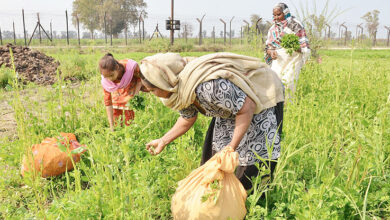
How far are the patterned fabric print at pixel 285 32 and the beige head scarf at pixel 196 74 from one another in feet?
9.39

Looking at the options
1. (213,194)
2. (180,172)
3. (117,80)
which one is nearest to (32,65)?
(117,80)

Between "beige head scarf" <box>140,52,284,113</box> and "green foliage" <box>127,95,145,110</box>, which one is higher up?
"beige head scarf" <box>140,52,284,113</box>

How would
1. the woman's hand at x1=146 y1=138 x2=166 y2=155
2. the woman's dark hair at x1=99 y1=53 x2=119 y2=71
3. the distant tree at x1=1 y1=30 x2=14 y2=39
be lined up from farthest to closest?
the distant tree at x1=1 y1=30 x2=14 y2=39 < the woman's dark hair at x1=99 y1=53 x2=119 y2=71 < the woman's hand at x1=146 y1=138 x2=166 y2=155

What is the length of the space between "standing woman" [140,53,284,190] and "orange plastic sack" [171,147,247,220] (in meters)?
0.13

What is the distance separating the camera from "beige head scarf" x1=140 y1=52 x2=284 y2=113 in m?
1.52

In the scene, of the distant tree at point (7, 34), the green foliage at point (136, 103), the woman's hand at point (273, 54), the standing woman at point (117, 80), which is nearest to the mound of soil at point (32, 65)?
the standing woman at point (117, 80)

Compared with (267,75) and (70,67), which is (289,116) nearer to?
(267,75)

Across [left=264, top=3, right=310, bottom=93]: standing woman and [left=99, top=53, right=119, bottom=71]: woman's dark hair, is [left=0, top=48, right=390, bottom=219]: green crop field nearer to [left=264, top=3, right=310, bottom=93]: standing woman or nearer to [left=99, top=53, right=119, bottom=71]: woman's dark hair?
[left=99, top=53, right=119, bottom=71]: woman's dark hair

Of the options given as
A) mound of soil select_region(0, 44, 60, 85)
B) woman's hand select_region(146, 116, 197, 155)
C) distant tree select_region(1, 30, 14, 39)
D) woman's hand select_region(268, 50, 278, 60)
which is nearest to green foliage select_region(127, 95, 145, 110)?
woman's hand select_region(146, 116, 197, 155)

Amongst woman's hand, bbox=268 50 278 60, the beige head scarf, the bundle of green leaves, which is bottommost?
the beige head scarf

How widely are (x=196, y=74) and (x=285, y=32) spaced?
327 centimetres

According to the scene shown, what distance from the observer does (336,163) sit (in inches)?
72.5

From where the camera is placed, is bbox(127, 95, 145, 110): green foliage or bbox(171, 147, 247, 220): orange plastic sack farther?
bbox(127, 95, 145, 110): green foliage

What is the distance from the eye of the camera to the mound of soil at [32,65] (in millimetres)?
6742
